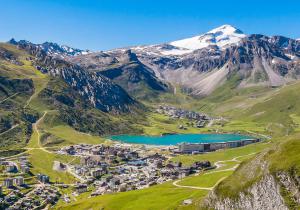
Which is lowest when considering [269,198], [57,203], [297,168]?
[57,203]

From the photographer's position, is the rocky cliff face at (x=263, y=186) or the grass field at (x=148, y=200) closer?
the rocky cliff face at (x=263, y=186)

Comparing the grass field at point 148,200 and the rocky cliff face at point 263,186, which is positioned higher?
the rocky cliff face at point 263,186

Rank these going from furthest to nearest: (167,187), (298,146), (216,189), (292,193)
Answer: (167,187)
(216,189)
(298,146)
(292,193)

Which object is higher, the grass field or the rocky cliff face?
the rocky cliff face

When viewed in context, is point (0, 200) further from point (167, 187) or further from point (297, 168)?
point (297, 168)

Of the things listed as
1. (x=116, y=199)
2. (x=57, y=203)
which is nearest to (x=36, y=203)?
(x=57, y=203)

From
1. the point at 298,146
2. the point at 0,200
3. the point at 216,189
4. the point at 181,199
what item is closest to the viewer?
the point at 298,146

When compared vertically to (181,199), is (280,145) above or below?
above

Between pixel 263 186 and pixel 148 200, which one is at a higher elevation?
pixel 263 186

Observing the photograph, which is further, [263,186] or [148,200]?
[148,200]

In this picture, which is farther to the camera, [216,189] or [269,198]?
[216,189]

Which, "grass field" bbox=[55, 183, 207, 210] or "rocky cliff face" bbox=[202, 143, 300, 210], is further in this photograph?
"grass field" bbox=[55, 183, 207, 210]
